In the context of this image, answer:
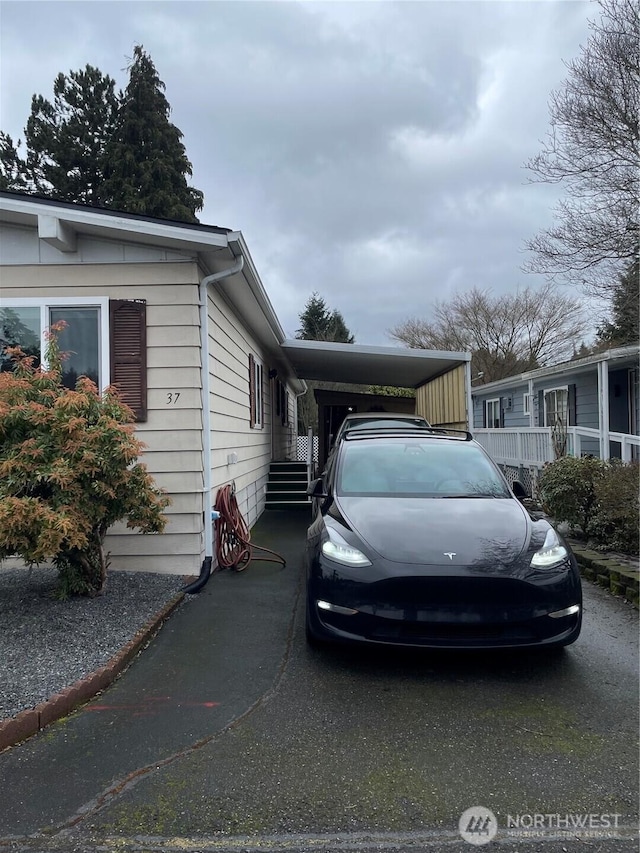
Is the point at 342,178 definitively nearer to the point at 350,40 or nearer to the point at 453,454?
the point at 350,40

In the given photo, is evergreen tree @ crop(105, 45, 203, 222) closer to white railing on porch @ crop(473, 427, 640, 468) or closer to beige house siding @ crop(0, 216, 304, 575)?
white railing on porch @ crop(473, 427, 640, 468)

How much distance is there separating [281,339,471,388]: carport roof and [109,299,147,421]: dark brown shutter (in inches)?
174

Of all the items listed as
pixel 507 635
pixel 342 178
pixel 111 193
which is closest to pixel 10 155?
pixel 111 193

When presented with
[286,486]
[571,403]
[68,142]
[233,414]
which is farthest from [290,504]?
[68,142]

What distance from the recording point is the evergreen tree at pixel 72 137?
73.7 feet

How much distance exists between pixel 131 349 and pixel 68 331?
2.24 ft

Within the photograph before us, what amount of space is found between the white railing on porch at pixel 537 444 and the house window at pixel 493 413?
469 cm

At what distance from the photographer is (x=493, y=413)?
19.2 m

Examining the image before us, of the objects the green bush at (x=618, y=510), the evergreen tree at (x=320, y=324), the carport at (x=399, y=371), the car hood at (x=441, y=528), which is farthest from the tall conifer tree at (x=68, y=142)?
the car hood at (x=441, y=528)

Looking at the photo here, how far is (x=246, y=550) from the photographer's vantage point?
241 inches

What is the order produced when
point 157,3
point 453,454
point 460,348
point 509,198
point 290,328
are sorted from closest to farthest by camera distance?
point 453,454
point 157,3
point 509,198
point 460,348
point 290,328

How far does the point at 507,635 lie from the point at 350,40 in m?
8.88

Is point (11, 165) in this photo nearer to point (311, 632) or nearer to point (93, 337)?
point (93, 337)

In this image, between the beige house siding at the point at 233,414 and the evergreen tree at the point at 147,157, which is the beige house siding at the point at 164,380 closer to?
the beige house siding at the point at 233,414
